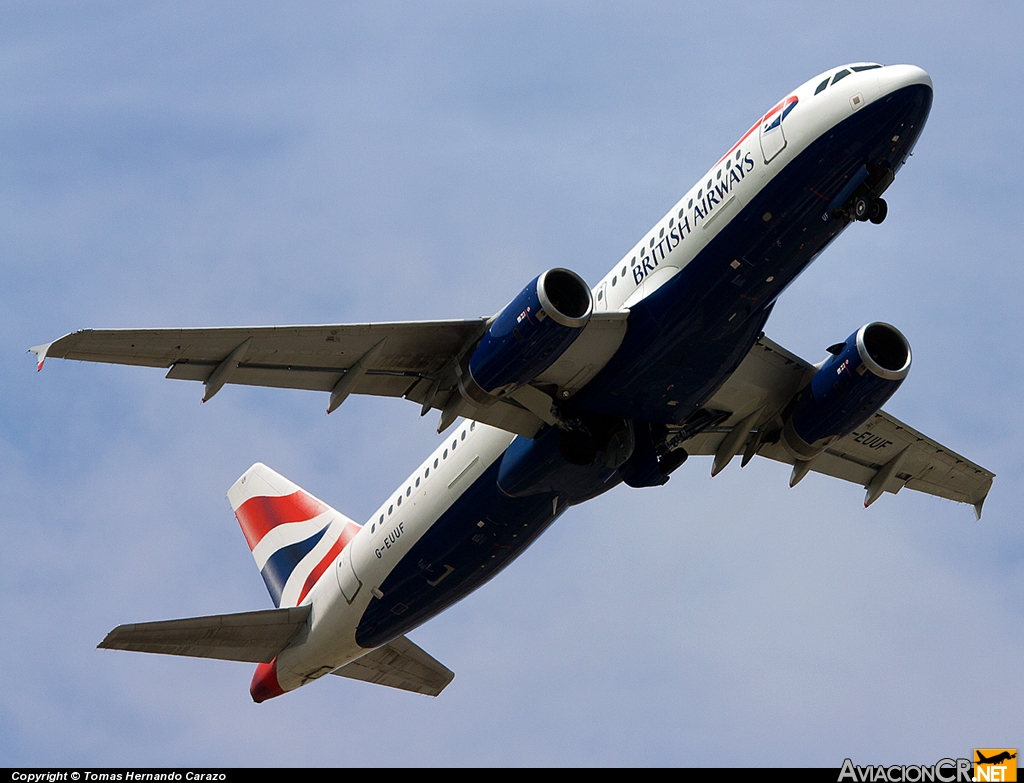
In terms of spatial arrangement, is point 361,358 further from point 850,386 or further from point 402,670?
point 402,670

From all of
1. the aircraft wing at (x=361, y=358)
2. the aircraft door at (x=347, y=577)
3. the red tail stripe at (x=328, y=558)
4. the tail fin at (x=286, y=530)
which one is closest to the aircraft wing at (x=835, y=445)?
the aircraft wing at (x=361, y=358)

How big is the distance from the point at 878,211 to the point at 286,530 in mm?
18534

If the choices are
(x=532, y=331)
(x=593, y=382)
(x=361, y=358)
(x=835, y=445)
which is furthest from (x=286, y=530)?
(x=835, y=445)

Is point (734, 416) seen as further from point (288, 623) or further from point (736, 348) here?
point (288, 623)

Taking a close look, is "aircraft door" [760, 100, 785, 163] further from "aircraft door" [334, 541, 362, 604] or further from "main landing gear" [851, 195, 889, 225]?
"aircraft door" [334, 541, 362, 604]

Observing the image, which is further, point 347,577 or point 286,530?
point 286,530

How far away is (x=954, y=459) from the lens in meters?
32.8

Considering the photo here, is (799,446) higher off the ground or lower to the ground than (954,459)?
lower

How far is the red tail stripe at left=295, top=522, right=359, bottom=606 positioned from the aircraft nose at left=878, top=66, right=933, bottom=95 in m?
17.4

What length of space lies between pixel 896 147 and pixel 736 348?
186 inches

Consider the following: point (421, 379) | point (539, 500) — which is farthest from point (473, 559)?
point (421, 379)

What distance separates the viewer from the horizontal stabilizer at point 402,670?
33438 millimetres

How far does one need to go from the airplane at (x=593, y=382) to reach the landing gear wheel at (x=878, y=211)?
0.13m

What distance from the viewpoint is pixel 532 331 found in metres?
23.4
